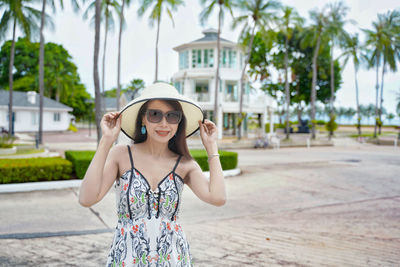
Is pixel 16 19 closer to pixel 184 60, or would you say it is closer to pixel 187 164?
pixel 184 60

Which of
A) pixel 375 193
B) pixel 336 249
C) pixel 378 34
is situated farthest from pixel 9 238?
pixel 378 34

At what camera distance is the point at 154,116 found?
185 centimetres

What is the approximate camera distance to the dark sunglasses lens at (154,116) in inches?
72.7

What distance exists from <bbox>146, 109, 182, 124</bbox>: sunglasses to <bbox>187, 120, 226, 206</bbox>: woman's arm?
0.61 feet

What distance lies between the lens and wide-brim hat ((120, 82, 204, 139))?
1835 millimetres

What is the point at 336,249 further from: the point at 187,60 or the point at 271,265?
the point at 187,60

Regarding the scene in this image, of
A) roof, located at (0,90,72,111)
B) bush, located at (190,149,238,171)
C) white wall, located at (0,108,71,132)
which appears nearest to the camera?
bush, located at (190,149,238,171)

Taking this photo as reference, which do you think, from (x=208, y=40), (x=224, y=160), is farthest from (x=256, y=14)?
(x=224, y=160)

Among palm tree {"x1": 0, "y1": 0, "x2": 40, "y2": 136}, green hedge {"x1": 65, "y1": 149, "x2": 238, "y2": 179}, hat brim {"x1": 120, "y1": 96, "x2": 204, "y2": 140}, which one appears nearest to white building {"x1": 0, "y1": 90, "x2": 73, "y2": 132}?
palm tree {"x1": 0, "y1": 0, "x2": 40, "y2": 136}

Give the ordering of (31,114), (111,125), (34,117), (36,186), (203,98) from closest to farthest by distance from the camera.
Answer: (111,125)
(36,186)
(203,98)
(31,114)
(34,117)

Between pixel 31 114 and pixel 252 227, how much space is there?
35.7 meters

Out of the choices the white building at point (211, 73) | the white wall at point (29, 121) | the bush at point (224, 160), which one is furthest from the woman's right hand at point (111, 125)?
the white wall at point (29, 121)

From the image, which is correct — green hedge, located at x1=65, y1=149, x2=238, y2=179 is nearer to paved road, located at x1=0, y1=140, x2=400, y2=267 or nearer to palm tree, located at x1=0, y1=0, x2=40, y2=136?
paved road, located at x1=0, y1=140, x2=400, y2=267

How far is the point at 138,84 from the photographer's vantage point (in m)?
51.5
